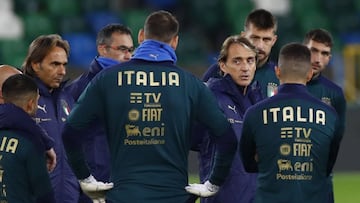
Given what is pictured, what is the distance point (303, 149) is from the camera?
Result: 771 cm

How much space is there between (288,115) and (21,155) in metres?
1.69

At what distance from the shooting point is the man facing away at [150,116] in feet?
25.5

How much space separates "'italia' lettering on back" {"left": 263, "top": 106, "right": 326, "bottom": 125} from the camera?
305 inches

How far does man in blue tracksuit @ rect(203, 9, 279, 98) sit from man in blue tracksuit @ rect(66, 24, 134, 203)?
71 centimetres

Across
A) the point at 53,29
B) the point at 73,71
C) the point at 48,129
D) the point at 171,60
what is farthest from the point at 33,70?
the point at 53,29

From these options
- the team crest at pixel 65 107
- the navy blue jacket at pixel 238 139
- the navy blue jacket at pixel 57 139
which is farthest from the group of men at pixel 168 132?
the team crest at pixel 65 107

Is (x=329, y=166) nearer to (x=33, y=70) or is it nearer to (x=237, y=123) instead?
(x=237, y=123)

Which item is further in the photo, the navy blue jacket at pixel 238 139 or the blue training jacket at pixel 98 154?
the blue training jacket at pixel 98 154

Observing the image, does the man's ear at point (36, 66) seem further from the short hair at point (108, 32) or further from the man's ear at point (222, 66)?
the man's ear at point (222, 66)

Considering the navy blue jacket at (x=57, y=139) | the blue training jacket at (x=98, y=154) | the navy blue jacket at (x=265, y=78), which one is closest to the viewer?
the navy blue jacket at (x=57, y=139)

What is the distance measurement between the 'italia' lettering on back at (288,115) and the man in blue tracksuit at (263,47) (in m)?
1.55

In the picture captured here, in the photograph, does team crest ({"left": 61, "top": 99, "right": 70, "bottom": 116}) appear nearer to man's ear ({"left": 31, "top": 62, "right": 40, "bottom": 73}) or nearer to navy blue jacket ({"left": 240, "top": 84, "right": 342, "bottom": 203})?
man's ear ({"left": 31, "top": 62, "right": 40, "bottom": 73})

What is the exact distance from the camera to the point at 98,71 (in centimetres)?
931

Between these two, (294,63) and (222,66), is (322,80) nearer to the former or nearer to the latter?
(222,66)
